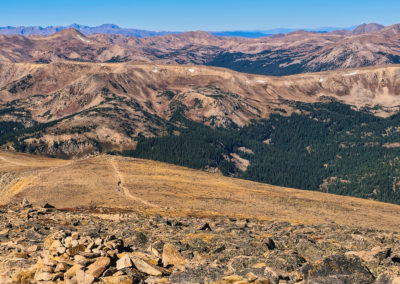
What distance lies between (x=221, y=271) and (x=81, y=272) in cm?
901

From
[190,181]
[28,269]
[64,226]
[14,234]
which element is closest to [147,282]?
[28,269]

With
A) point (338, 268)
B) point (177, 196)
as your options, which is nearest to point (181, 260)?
point (338, 268)

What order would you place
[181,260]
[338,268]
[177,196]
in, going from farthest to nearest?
1. [177,196]
2. [181,260]
3. [338,268]

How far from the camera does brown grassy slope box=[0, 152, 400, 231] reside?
83.8 m

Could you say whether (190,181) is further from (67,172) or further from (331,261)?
(331,261)

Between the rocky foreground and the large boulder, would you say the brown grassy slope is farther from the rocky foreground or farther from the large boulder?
the large boulder

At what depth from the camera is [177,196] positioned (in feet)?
313

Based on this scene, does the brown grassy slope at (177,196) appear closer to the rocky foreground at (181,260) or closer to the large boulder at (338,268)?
the rocky foreground at (181,260)

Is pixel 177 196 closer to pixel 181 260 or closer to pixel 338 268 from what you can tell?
pixel 181 260

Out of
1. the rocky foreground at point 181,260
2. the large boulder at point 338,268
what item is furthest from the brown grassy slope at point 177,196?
the large boulder at point 338,268

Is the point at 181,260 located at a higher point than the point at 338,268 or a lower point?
lower

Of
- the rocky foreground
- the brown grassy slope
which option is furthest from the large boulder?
the brown grassy slope

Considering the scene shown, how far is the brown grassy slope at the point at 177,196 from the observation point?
83.8 metres

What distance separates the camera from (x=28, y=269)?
26266 millimetres
